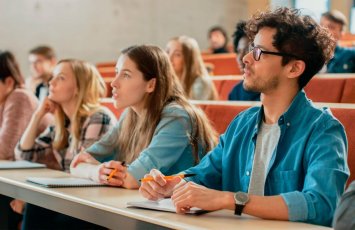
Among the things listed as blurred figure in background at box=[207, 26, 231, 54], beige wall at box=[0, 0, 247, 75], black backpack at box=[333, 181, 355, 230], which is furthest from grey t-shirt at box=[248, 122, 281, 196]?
blurred figure in background at box=[207, 26, 231, 54]

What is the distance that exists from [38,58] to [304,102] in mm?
4735

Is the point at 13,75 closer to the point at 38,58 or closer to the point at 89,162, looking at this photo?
the point at 89,162

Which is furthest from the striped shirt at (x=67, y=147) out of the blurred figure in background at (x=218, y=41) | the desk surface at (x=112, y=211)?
the blurred figure in background at (x=218, y=41)

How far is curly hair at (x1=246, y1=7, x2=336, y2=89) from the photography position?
77.9 inches

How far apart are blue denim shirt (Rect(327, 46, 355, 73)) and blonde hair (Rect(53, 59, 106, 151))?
2.08 m

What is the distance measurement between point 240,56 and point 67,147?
111 centimetres

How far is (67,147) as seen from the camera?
10.9ft

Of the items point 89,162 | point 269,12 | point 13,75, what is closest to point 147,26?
point 13,75

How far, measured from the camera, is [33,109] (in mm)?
3758

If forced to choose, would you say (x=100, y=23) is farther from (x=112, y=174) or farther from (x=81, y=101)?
(x=112, y=174)

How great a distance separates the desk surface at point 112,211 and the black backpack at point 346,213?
0.20m

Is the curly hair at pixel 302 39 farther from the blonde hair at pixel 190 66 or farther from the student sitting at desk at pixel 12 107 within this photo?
the blonde hair at pixel 190 66

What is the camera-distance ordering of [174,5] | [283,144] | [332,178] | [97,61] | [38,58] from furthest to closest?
[174,5] < [97,61] < [38,58] < [283,144] < [332,178]

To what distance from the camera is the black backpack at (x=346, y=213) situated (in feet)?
4.78
